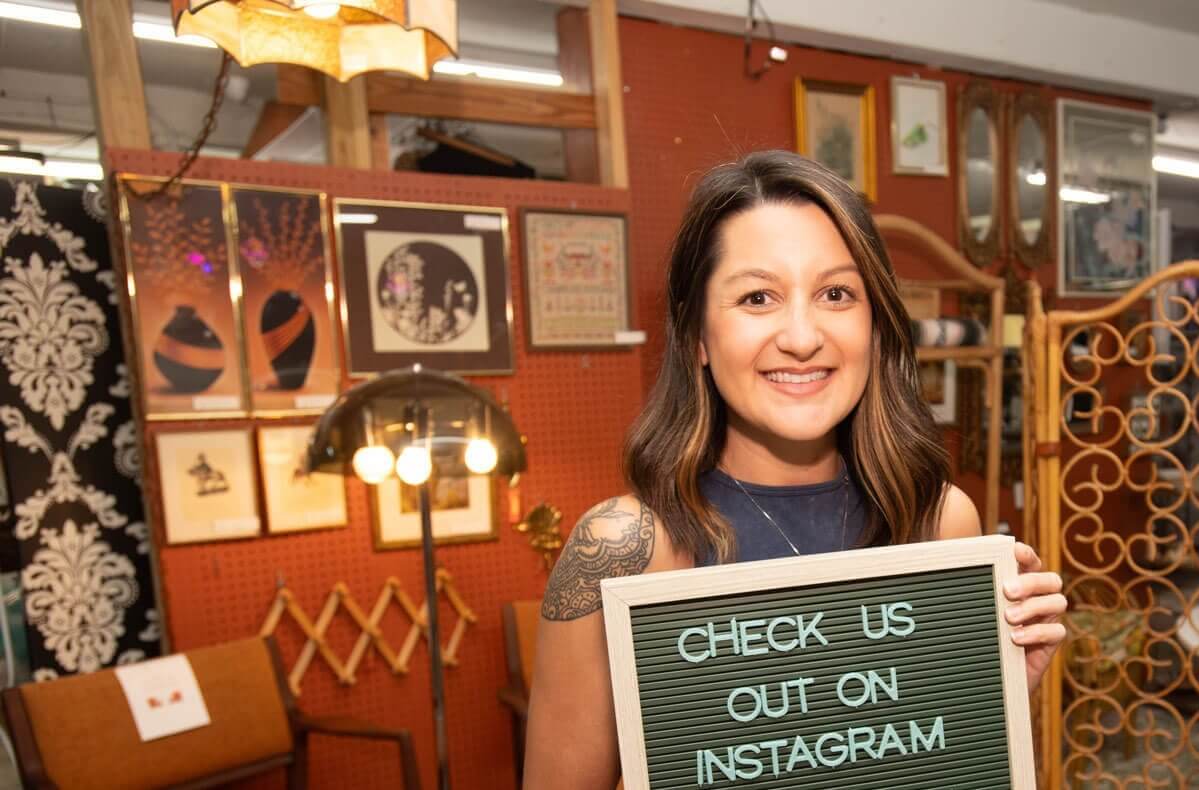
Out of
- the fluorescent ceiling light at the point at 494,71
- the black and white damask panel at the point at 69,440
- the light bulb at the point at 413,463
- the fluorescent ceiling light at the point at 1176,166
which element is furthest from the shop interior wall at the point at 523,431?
the fluorescent ceiling light at the point at 1176,166

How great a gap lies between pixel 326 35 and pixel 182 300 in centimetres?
104

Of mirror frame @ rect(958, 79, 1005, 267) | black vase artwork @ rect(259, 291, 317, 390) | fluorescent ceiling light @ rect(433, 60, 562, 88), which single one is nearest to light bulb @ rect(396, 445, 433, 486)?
black vase artwork @ rect(259, 291, 317, 390)

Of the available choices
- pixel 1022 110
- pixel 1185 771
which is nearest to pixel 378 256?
pixel 1022 110

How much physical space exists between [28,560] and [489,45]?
2.95 metres

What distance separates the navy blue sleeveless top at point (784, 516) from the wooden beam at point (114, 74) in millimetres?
2004

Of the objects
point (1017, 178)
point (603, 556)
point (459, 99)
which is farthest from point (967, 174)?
point (603, 556)

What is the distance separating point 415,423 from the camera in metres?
2.03

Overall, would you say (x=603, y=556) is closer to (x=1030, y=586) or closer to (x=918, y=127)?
(x=1030, y=586)

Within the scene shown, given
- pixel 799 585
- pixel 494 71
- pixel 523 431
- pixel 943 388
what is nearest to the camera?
pixel 799 585

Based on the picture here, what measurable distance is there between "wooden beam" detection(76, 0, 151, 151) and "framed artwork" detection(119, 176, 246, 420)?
0.43 feet

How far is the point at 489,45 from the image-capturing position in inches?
158

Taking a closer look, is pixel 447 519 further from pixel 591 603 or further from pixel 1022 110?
pixel 1022 110

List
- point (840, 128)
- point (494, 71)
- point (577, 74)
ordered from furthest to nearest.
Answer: point (494, 71) → point (840, 128) → point (577, 74)

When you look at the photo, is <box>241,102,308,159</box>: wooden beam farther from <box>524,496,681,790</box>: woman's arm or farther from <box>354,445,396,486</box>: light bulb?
<box>524,496,681,790</box>: woman's arm
